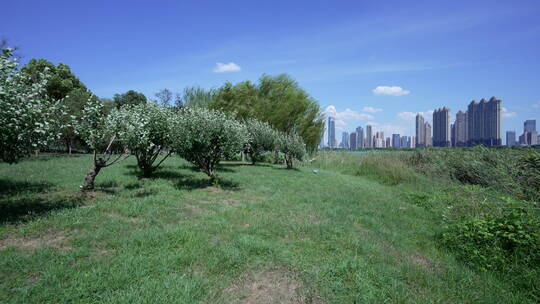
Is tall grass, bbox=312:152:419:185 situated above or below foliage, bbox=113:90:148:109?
below

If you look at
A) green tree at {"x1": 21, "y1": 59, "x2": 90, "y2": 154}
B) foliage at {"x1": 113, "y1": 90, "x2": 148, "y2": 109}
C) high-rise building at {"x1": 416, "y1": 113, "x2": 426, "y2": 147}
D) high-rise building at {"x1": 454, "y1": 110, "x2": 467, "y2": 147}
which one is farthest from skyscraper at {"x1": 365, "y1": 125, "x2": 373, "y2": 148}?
green tree at {"x1": 21, "y1": 59, "x2": 90, "y2": 154}

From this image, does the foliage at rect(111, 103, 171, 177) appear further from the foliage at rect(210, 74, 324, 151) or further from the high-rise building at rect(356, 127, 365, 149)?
the high-rise building at rect(356, 127, 365, 149)

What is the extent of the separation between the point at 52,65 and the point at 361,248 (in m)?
36.9

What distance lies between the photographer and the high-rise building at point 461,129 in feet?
138

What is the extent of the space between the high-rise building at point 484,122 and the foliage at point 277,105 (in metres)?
24.9

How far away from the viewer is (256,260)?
161 inches

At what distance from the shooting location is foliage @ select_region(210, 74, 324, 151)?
100ft

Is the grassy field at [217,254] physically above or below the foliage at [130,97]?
below

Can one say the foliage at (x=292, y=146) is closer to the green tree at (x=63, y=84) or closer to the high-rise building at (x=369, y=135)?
the green tree at (x=63, y=84)

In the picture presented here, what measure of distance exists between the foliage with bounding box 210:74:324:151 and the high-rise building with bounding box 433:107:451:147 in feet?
123

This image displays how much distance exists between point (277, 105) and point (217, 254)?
2804 centimetres

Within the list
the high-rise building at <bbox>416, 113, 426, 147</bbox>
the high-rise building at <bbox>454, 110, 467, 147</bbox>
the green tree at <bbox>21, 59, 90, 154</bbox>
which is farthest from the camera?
the high-rise building at <bbox>416, 113, 426, 147</bbox>

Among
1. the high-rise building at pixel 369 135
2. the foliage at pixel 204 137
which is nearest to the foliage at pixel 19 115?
the foliage at pixel 204 137

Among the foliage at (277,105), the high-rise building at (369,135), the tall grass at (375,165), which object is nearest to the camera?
the tall grass at (375,165)
